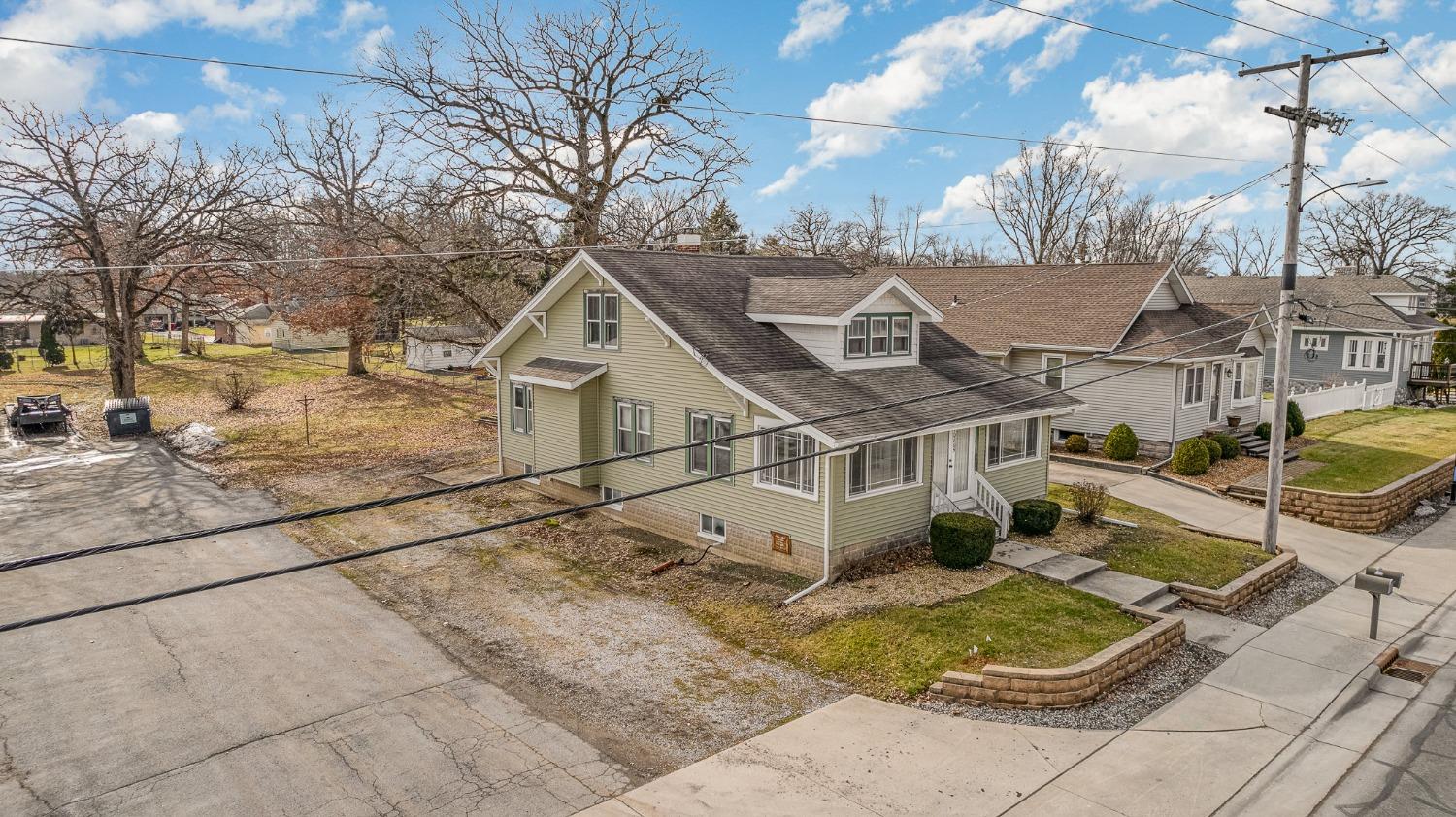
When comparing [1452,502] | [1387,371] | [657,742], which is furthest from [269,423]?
[1387,371]

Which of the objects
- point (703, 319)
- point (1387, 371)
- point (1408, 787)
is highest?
point (703, 319)

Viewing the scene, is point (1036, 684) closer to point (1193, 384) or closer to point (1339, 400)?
point (1193, 384)

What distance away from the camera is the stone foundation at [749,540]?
1520 centimetres

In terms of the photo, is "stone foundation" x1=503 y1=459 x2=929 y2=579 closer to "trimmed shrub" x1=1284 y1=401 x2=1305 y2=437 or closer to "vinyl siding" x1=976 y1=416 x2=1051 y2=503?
"vinyl siding" x1=976 y1=416 x2=1051 y2=503

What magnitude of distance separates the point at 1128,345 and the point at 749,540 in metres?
15.8

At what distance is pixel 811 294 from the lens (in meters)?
18.0

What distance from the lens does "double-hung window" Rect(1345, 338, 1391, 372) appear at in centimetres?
3816

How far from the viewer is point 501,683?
1173 centimetres

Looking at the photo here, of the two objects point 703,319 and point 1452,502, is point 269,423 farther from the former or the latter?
point 1452,502

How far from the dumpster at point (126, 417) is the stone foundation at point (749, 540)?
19.6m

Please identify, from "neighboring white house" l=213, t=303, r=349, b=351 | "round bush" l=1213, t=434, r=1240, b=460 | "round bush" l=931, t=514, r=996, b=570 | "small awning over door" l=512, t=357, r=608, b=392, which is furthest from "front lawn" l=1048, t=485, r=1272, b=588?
"neighboring white house" l=213, t=303, r=349, b=351

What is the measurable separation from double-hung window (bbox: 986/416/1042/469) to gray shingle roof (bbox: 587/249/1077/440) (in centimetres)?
55

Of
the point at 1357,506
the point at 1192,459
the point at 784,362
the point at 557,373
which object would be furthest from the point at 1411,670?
the point at 557,373

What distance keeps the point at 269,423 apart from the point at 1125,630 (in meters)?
30.2
